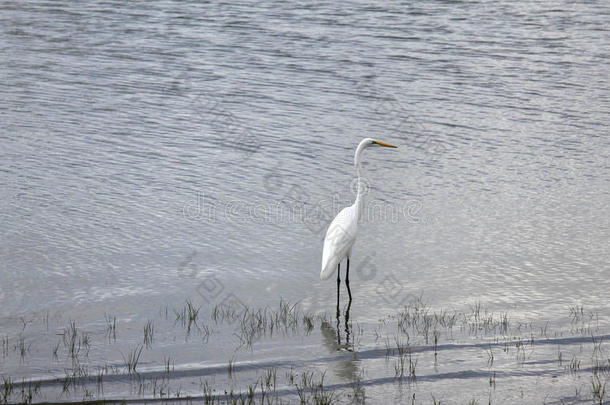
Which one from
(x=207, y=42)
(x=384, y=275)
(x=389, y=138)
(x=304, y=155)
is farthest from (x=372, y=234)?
(x=207, y=42)

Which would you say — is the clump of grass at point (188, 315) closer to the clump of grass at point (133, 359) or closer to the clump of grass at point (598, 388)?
the clump of grass at point (133, 359)

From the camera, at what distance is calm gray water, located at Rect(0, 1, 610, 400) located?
32.4ft

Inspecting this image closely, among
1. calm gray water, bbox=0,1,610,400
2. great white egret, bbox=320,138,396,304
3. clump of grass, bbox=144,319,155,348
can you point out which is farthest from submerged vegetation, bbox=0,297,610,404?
great white egret, bbox=320,138,396,304

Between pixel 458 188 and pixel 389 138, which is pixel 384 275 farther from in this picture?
pixel 389 138

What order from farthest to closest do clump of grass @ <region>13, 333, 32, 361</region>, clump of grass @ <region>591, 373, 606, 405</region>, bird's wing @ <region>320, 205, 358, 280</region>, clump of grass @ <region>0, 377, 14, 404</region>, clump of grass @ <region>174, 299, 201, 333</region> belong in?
bird's wing @ <region>320, 205, 358, 280</region> < clump of grass @ <region>174, 299, 201, 333</region> < clump of grass @ <region>13, 333, 32, 361</region> < clump of grass @ <region>591, 373, 606, 405</region> < clump of grass @ <region>0, 377, 14, 404</region>

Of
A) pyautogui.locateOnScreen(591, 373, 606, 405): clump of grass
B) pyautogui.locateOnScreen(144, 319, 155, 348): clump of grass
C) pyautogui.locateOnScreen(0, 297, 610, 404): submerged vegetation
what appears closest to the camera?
pyautogui.locateOnScreen(591, 373, 606, 405): clump of grass

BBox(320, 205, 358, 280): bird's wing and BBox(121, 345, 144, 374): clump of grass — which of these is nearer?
BBox(121, 345, 144, 374): clump of grass

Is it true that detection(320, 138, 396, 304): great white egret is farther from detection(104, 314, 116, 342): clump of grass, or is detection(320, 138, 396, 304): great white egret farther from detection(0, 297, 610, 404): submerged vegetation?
detection(104, 314, 116, 342): clump of grass

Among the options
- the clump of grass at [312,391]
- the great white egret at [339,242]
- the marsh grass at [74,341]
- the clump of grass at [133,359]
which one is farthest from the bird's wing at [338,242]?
the marsh grass at [74,341]

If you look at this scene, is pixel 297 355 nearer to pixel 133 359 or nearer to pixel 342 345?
pixel 342 345

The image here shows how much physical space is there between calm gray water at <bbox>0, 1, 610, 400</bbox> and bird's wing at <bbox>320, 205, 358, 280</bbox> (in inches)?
16.1

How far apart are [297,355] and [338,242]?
2.11 meters

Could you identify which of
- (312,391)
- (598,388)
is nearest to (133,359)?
(312,391)

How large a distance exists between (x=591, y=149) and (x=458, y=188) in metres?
3.48
